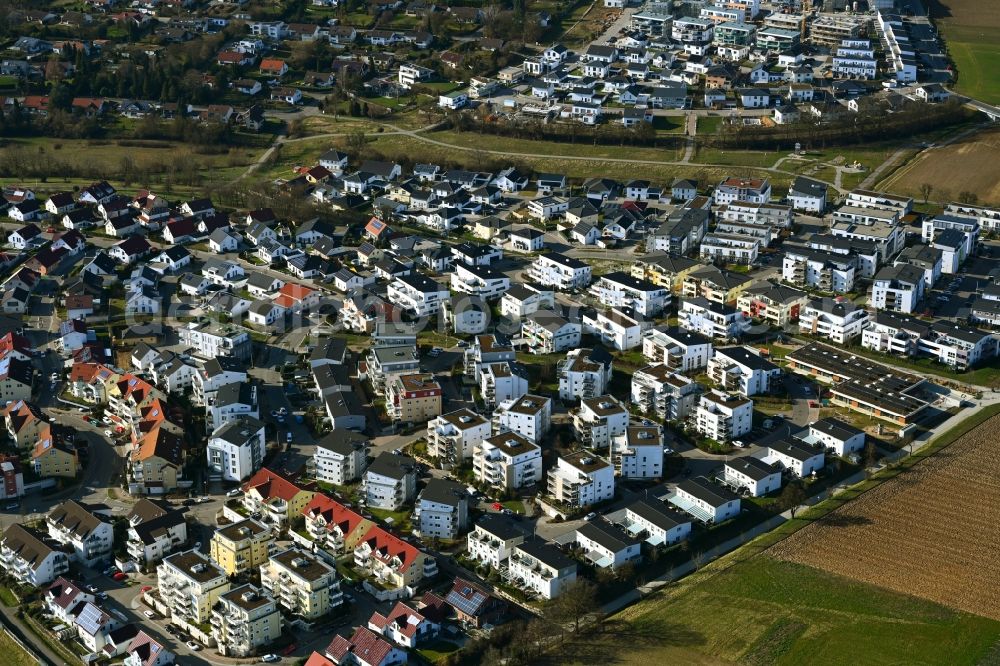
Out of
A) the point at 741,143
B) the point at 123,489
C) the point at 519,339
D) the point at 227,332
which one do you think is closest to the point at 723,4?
the point at 741,143

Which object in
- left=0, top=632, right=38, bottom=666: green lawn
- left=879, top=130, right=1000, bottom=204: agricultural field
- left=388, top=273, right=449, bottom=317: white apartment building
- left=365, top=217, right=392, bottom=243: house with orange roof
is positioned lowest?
left=0, top=632, right=38, bottom=666: green lawn

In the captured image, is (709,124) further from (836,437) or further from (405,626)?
(405,626)

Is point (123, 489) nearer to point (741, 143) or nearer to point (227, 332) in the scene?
point (227, 332)

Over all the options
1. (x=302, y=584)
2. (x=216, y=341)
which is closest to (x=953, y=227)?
(x=216, y=341)

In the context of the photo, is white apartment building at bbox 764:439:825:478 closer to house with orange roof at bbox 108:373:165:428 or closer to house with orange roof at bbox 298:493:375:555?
house with orange roof at bbox 298:493:375:555

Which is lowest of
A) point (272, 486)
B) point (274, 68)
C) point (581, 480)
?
point (272, 486)

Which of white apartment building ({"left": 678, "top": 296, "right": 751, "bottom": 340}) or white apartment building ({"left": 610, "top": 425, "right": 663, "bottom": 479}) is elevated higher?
white apartment building ({"left": 678, "top": 296, "right": 751, "bottom": 340})

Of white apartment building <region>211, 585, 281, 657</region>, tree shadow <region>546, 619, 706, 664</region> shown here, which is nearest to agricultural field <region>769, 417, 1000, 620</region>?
tree shadow <region>546, 619, 706, 664</region>
